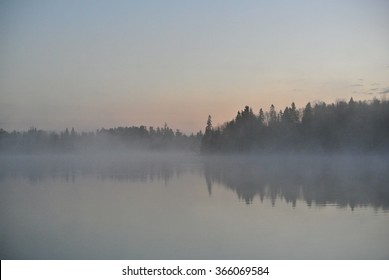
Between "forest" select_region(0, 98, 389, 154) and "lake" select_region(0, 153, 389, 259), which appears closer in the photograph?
"lake" select_region(0, 153, 389, 259)

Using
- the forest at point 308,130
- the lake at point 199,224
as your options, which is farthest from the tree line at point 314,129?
the lake at point 199,224

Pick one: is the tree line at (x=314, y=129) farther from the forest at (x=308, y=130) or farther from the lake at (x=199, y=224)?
the lake at (x=199, y=224)

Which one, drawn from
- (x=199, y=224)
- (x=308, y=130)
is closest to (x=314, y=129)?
(x=308, y=130)

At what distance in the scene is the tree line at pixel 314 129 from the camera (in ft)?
123

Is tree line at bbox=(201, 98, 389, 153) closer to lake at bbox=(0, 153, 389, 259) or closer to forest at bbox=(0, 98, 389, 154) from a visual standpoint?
forest at bbox=(0, 98, 389, 154)

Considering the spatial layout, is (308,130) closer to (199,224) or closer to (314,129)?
(314,129)

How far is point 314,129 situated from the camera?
41625 millimetres

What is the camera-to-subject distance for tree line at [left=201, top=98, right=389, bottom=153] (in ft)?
123

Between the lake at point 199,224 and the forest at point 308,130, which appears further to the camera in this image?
the forest at point 308,130

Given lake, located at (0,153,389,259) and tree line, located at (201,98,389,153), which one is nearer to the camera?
lake, located at (0,153,389,259)

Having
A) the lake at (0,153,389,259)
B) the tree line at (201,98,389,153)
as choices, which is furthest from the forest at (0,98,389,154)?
the lake at (0,153,389,259)

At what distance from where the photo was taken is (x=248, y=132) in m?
47.9

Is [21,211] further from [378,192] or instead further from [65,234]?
[378,192]
